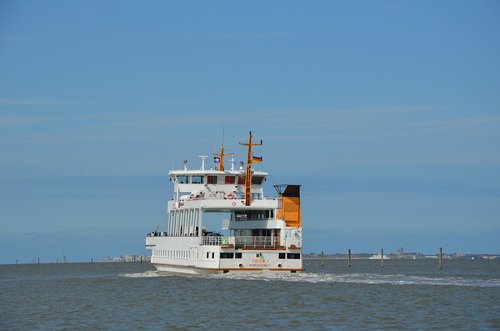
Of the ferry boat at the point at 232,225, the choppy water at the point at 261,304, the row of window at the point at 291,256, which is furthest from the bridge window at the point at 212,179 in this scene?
the row of window at the point at 291,256

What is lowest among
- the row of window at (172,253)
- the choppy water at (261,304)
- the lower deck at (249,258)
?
the choppy water at (261,304)

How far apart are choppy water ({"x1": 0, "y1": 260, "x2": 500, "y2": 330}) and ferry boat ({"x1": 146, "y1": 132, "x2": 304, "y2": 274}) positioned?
4.18ft

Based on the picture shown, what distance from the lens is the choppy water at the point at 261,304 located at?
4091 centimetres

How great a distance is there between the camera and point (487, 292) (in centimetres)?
5419

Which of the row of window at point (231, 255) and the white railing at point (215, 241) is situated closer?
the row of window at point (231, 255)

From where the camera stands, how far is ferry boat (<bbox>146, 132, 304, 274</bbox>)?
62.9 m

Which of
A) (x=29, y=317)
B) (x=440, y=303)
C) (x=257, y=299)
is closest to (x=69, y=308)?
(x=29, y=317)

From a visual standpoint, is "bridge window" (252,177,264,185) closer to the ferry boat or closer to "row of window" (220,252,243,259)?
the ferry boat

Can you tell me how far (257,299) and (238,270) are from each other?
41.4 ft

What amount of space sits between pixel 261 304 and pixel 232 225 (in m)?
22.8

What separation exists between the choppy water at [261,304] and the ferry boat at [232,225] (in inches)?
50.2

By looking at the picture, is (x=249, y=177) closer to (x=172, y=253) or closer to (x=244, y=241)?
(x=244, y=241)

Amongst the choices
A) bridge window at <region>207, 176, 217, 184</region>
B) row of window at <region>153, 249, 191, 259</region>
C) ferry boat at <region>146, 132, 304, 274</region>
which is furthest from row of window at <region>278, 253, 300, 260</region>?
bridge window at <region>207, 176, 217, 184</region>

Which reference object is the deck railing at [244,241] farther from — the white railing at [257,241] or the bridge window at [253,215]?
the bridge window at [253,215]
